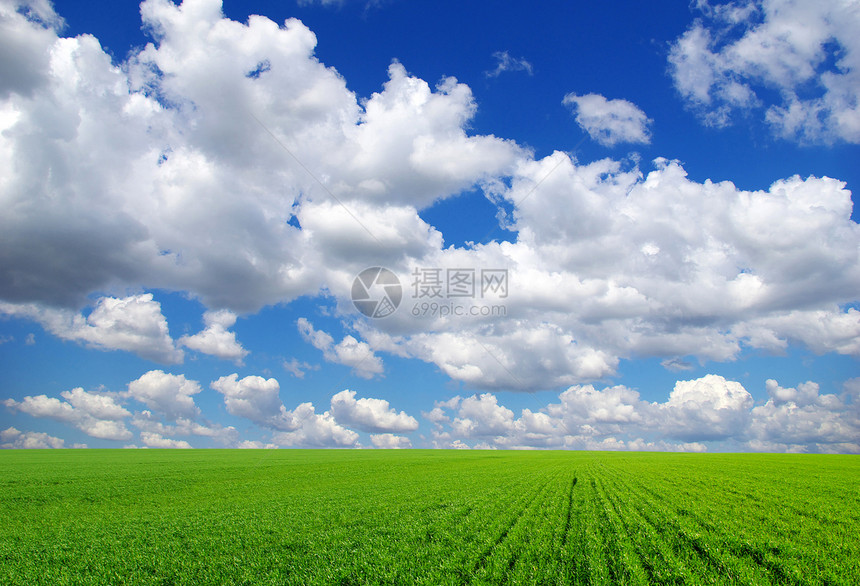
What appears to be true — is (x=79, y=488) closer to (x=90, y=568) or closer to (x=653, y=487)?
(x=90, y=568)

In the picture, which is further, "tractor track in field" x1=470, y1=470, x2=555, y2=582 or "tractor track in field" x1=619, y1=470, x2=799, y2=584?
"tractor track in field" x1=470, y1=470, x2=555, y2=582

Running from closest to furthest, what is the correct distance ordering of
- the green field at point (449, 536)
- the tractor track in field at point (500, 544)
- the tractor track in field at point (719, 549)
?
the tractor track in field at point (719, 549) → the green field at point (449, 536) → the tractor track in field at point (500, 544)

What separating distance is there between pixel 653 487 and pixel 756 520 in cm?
1026

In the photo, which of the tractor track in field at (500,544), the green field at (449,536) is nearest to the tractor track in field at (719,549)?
the green field at (449,536)

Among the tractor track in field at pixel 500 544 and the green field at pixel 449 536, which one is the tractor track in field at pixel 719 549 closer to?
the green field at pixel 449 536

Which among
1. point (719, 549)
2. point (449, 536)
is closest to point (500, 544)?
point (449, 536)

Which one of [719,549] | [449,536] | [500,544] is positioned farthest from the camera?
[449,536]

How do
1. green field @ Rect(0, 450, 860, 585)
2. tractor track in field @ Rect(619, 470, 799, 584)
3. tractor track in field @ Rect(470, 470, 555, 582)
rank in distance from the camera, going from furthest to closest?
tractor track in field @ Rect(470, 470, 555, 582), green field @ Rect(0, 450, 860, 585), tractor track in field @ Rect(619, 470, 799, 584)

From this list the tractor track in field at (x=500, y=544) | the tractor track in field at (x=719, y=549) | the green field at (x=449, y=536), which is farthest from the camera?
the tractor track in field at (x=500, y=544)

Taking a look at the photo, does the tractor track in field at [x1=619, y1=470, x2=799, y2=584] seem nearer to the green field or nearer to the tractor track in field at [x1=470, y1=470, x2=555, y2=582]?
the green field

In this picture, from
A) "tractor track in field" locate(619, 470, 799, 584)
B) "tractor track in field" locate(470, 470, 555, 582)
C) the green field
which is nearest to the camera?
"tractor track in field" locate(619, 470, 799, 584)

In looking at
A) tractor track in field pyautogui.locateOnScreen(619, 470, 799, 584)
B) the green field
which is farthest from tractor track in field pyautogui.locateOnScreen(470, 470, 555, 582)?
tractor track in field pyautogui.locateOnScreen(619, 470, 799, 584)

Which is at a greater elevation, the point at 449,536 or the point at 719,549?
the point at 719,549

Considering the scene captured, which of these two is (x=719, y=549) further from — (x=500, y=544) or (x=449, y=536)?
(x=449, y=536)
